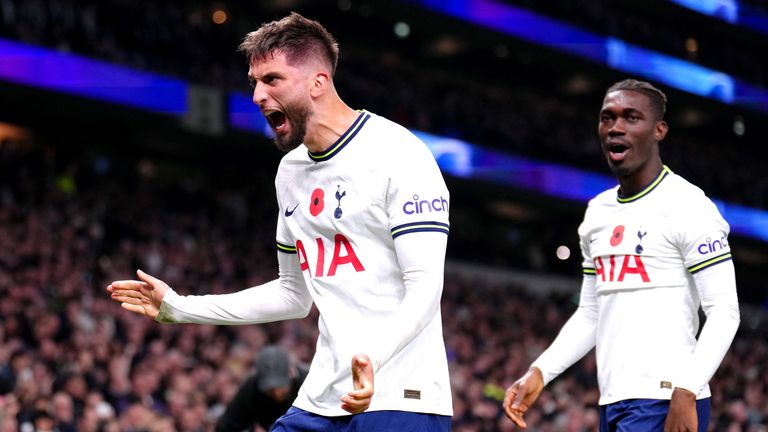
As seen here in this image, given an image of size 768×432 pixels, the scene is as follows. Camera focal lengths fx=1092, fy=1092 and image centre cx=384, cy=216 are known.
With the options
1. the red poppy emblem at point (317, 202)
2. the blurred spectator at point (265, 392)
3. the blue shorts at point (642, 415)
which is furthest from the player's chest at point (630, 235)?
the blurred spectator at point (265, 392)

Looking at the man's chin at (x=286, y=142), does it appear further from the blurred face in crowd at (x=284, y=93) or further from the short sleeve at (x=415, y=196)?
the short sleeve at (x=415, y=196)

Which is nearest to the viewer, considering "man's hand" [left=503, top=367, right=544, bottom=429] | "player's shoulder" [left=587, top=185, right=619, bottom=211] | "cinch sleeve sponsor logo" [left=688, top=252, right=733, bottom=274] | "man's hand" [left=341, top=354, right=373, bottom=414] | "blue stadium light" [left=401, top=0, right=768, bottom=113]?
"man's hand" [left=341, top=354, right=373, bottom=414]

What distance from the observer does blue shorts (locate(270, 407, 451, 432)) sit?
3.47 meters

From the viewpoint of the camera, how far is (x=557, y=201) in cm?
3073

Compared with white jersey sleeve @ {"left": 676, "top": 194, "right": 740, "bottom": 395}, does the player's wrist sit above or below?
below

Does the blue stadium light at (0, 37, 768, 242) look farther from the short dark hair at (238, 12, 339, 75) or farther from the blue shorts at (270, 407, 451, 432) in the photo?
the blue shorts at (270, 407, 451, 432)

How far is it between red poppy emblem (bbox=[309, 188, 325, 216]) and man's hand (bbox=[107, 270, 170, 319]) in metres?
0.67

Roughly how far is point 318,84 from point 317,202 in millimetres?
400

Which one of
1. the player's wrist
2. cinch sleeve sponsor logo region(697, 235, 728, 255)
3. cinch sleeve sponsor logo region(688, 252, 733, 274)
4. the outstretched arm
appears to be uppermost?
cinch sleeve sponsor logo region(697, 235, 728, 255)

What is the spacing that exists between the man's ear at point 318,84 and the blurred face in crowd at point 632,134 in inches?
63.3

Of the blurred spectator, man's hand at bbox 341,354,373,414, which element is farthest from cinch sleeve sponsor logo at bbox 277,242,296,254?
the blurred spectator

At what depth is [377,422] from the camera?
11.4 feet

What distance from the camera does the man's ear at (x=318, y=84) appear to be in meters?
3.66

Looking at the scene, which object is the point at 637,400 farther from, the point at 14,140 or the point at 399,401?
the point at 14,140
